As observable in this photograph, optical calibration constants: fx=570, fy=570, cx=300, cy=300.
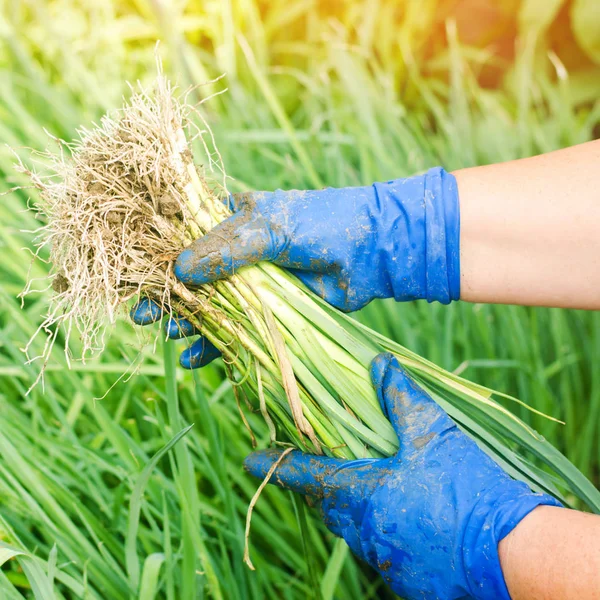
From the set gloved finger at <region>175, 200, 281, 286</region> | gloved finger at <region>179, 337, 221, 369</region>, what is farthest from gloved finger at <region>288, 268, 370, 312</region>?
gloved finger at <region>179, 337, 221, 369</region>

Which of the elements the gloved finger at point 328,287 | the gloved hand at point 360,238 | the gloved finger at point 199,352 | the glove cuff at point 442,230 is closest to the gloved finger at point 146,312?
the gloved hand at point 360,238

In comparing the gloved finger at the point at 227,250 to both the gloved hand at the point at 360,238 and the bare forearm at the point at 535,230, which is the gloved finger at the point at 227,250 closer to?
the gloved hand at the point at 360,238

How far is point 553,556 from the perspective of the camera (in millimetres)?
796

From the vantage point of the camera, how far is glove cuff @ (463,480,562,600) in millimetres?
861

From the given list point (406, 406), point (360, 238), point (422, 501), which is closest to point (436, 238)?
point (360, 238)

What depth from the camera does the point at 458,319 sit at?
1.57 meters

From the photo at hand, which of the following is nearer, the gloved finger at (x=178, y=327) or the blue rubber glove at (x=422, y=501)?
the blue rubber glove at (x=422, y=501)

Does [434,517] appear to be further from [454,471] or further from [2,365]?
[2,365]

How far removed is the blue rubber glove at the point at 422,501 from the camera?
88 centimetres

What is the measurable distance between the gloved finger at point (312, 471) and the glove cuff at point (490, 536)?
19cm

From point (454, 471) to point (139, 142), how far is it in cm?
79

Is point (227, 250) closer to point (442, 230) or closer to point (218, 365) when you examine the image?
point (442, 230)

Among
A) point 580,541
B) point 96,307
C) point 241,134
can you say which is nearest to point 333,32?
point 241,134

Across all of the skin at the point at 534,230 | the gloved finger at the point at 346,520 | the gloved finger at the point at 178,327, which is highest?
the gloved finger at the point at 178,327
